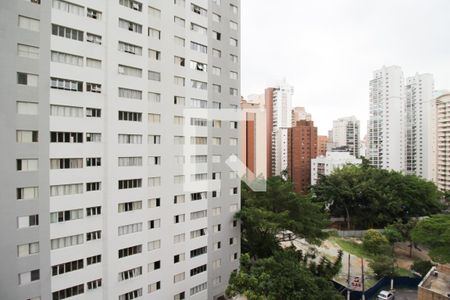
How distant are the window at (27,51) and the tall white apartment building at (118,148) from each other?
4 cm

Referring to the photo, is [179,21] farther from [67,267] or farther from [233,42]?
[67,267]

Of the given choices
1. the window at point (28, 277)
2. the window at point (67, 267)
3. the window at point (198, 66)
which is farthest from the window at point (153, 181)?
the window at point (198, 66)

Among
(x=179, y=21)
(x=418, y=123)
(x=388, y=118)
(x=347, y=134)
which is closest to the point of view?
(x=179, y=21)

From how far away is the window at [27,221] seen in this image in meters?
10.5

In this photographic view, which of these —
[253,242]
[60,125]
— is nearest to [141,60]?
[60,125]

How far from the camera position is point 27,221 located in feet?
34.9

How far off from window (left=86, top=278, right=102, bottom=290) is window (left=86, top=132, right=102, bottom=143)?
5940mm

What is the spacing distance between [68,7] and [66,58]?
6.61 ft

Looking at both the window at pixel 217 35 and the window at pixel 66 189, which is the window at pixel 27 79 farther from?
the window at pixel 217 35

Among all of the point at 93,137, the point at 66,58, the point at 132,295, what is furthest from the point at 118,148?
the point at 132,295

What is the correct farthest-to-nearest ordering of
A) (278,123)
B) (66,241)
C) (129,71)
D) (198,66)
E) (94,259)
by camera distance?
(278,123), (198,66), (129,71), (94,259), (66,241)

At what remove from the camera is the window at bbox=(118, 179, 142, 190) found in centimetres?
1295

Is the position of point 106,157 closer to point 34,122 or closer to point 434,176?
point 34,122

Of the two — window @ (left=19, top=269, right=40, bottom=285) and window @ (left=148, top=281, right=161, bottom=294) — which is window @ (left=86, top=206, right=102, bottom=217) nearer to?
window @ (left=19, top=269, right=40, bottom=285)
